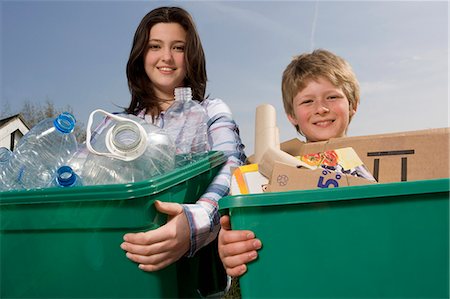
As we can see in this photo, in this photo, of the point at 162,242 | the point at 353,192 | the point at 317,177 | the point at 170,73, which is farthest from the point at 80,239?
the point at 170,73

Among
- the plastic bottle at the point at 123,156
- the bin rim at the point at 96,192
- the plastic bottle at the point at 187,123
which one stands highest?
the plastic bottle at the point at 187,123

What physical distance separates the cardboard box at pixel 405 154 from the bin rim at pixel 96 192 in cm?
78

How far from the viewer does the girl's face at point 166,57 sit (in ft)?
9.80

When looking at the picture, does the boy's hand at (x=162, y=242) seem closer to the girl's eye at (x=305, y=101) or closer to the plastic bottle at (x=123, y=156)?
the plastic bottle at (x=123, y=156)

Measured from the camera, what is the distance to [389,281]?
1504 millimetres

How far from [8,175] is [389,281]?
1.70m

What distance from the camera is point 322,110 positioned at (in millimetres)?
2406

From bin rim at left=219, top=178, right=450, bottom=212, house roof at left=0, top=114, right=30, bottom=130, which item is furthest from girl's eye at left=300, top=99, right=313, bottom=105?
house roof at left=0, top=114, right=30, bottom=130

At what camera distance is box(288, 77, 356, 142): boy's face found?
242 cm

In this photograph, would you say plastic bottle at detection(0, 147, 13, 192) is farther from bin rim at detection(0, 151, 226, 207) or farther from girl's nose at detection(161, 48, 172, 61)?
girl's nose at detection(161, 48, 172, 61)

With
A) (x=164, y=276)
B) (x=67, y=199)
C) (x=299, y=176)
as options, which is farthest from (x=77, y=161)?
(x=299, y=176)

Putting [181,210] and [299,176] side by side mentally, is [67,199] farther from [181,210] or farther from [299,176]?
[299,176]

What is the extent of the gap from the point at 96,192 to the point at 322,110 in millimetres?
1223

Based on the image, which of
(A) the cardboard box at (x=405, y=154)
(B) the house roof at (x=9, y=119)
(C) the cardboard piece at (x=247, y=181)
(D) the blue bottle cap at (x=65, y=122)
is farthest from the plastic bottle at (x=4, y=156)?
(B) the house roof at (x=9, y=119)
